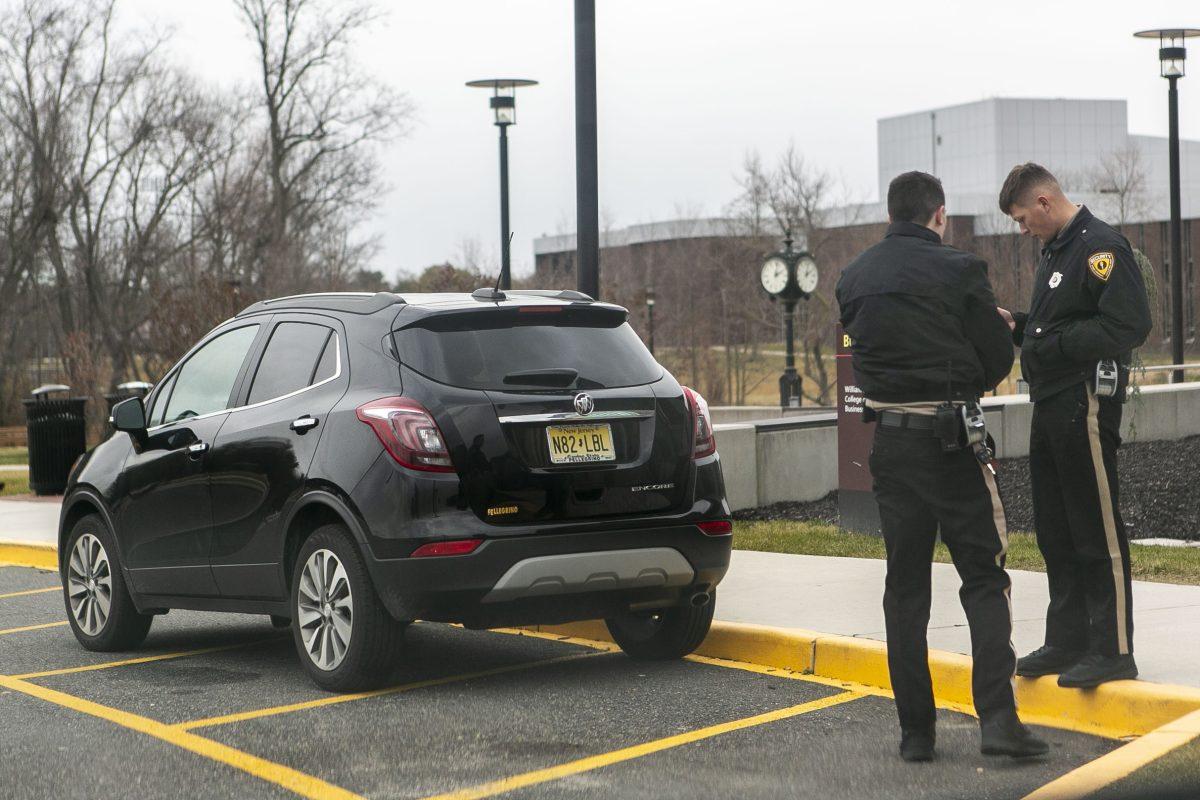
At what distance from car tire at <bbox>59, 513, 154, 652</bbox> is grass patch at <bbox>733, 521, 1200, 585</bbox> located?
14.8ft

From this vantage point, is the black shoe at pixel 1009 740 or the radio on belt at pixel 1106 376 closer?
the black shoe at pixel 1009 740

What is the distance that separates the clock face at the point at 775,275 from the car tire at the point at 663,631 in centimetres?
2275

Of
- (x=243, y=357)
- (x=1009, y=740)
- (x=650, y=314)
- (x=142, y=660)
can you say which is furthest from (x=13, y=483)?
(x=650, y=314)

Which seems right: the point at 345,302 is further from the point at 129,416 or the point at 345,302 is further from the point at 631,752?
the point at 631,752

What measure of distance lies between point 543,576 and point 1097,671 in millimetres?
2169

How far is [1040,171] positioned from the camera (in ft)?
19.0

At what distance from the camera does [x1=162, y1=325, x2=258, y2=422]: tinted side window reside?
755 cm

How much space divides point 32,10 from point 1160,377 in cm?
2791

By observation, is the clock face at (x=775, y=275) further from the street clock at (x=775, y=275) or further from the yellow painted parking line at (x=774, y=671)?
the yellow painted parking line at (x=774, y=671)

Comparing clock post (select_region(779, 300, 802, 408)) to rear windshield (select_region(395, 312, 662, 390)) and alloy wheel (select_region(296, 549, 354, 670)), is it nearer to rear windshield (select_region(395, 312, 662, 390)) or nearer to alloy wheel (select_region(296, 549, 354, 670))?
rear windshield (select_region(395, 312, 662, 390))

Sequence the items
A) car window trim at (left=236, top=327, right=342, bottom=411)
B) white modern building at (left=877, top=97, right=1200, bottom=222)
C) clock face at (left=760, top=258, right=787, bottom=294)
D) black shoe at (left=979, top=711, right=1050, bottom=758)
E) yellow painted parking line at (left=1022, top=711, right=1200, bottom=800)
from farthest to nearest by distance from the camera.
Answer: white modern building at (left=877, top=97, right=1200, bottom=222)
clock face at (left=760, top=258, right=787, bottom=294)
car window trim at (left=236, top=327, right=342, bottom=411)
black shoe at (left=979, top=711, right=1050, bottom=758)
yellow painted parking line at (left=1022, top=711, right=1200, bottom=800)

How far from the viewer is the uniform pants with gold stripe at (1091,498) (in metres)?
5.67

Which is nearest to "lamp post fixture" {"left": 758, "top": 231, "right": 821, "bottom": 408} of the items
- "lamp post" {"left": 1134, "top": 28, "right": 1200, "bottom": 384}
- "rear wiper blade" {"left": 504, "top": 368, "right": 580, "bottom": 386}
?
"lamp post" {"left": 1134, "top": 28, "right": 1200, "bottom": 384}

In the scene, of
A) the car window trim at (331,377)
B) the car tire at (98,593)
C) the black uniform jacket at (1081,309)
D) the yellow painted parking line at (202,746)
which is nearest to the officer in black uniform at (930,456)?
the black uniform jacket at (1081,309)
